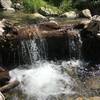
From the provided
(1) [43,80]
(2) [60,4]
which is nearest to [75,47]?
(1) [43,80]

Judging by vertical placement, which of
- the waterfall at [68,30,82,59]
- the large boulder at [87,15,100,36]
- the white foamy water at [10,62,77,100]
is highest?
the large boulder at [87,15,100,36]

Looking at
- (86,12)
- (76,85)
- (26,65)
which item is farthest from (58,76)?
(86,12)

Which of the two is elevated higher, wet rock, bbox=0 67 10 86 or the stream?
wet rock, bbox=0 67 10 86

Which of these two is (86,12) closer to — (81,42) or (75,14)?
Answer: (75,14)

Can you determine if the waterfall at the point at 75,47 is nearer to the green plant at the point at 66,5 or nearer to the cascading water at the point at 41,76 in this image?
the cascading water at the point at 41,76

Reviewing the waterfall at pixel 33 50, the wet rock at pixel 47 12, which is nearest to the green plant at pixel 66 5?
the wet rock at pixel 47 12

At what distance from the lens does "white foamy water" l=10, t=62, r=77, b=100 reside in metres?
8.09

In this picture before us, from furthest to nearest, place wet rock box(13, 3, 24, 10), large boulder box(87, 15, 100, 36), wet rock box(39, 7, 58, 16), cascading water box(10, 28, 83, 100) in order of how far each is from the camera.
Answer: wet rock box(13, 3, 24, 10) → wet rock box(39, 7, 58, 16) → large boulder box(87, 15, 100, 36) → cascading water box(10, 28, 83, 100)

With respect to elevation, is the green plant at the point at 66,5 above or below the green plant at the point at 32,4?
below

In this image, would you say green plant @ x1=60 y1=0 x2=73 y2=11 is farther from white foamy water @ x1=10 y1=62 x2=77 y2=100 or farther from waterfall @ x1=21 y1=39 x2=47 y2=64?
white foamy water @ x1=10 y1=62 x2=77 y2=100

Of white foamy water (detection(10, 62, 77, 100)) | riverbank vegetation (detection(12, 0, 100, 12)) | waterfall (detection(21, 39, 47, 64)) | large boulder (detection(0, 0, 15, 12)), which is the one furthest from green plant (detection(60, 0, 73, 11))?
white foamy water (detection(10, 62, 77, 100))

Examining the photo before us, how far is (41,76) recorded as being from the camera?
9328mm

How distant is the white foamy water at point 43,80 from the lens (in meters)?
8.09

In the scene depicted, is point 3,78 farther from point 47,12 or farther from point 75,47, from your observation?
point 47,12
